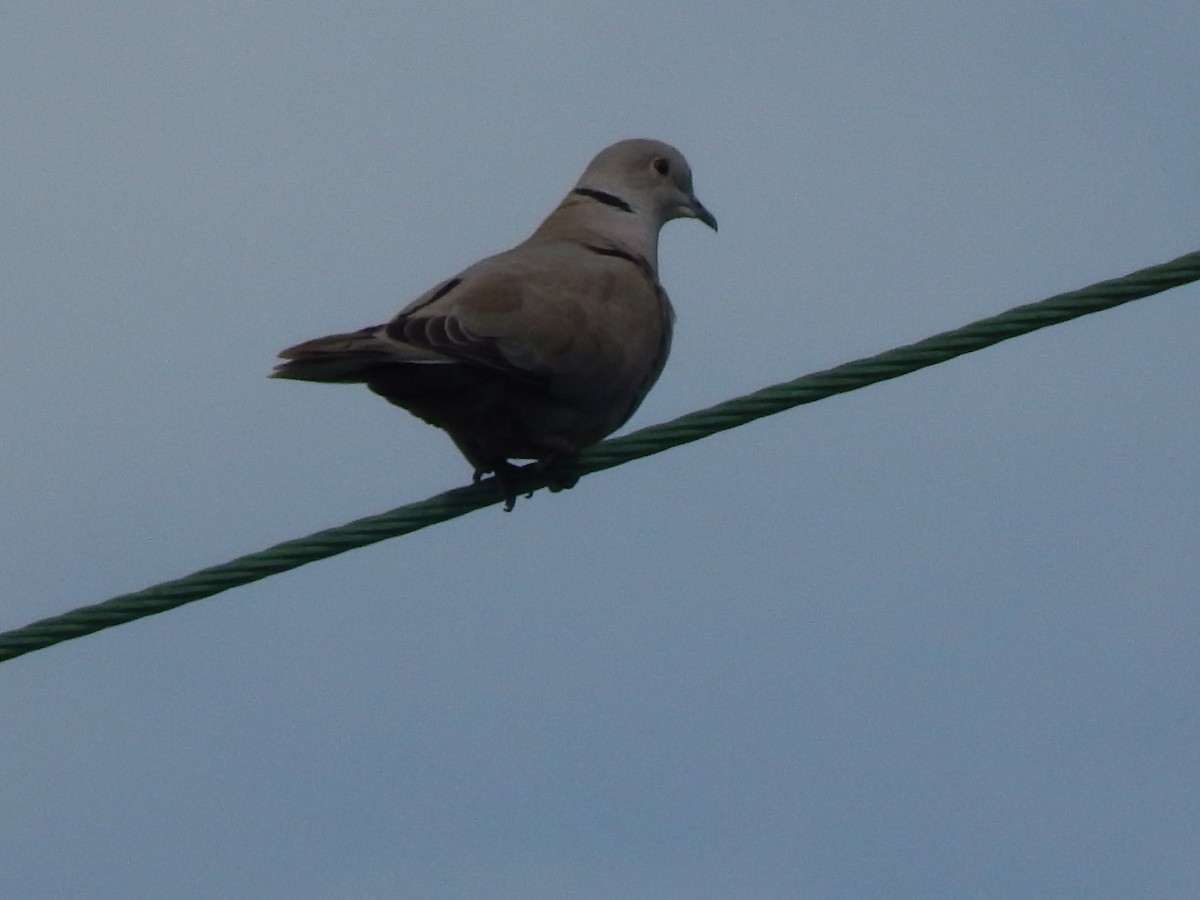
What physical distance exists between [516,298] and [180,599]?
5.61 ft

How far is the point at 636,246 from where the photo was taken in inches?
311

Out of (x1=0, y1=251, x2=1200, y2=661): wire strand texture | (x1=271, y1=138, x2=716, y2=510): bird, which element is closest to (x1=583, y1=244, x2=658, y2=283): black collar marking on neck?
(x1=271, y1=138, x2=716, y2=510): bird

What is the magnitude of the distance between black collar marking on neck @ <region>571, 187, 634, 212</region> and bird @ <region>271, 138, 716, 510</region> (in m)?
0.71

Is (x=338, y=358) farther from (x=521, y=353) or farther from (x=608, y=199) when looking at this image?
(x=608, y=199)

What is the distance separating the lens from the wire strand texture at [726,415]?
16.0 feet

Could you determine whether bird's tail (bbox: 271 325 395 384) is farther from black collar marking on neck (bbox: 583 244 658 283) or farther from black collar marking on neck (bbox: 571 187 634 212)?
black collar marking on neck (bbox: 571 187 634 212)

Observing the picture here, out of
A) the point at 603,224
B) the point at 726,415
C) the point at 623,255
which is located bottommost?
the point at 726,415

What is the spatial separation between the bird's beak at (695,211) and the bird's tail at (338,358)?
2852 mm

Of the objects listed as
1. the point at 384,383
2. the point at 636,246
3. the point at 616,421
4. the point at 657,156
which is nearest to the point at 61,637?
the point at 384,383

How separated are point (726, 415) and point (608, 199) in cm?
314

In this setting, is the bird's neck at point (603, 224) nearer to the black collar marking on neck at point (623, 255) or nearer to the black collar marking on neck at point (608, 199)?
the black collar marking on neck at point (608, 199)

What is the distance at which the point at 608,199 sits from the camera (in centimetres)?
821

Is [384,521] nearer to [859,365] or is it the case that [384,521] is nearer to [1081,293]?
[859,365]

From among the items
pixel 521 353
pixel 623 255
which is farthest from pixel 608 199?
pixel 521 353
